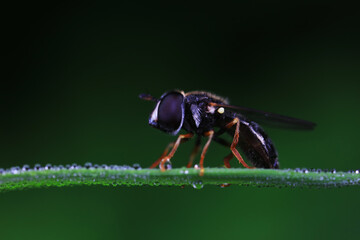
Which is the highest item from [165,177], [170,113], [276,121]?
[170,113]

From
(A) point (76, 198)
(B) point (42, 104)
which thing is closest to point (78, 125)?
(B) point (42, 104)

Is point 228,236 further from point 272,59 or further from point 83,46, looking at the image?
point 83,46

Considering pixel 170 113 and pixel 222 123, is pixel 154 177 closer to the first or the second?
pixel 170 113

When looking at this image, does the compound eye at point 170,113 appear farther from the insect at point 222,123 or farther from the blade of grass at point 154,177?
the blade of grass at point 154,177

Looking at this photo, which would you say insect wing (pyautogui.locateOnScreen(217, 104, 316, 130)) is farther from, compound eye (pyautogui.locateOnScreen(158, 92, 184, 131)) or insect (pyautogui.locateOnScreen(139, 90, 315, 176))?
compound eye (pyautogui.locateOnScreen(158, 92, 184, 131))

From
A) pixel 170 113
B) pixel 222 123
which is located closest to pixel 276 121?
pixel 222 123

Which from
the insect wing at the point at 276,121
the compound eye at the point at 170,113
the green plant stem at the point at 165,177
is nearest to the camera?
the green plant stem at the point at 165,177

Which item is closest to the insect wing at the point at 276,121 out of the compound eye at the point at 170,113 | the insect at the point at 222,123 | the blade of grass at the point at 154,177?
the insect at the point at 222,123
